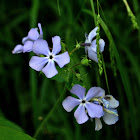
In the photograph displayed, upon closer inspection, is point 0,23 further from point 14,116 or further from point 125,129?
point 125,129

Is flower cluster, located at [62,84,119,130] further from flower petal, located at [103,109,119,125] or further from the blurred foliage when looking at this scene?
the blurred foliage

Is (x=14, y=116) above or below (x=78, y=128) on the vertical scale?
above

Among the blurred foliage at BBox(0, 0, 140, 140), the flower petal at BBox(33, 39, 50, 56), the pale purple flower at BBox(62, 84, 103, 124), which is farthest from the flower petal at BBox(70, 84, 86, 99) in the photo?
the blurred foliage at BBox(0, 0, 140, 140)

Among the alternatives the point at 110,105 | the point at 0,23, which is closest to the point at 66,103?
the point at 110,105

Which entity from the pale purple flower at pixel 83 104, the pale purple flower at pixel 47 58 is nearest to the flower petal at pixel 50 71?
the pale purple flower at pixel 47 58

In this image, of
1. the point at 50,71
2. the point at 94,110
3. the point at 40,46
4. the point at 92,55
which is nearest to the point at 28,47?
the point at 40,46

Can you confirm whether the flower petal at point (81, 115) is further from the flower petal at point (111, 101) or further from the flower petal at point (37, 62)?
the flower petal at point (37, 62)

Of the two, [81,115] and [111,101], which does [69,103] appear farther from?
[111,101]
